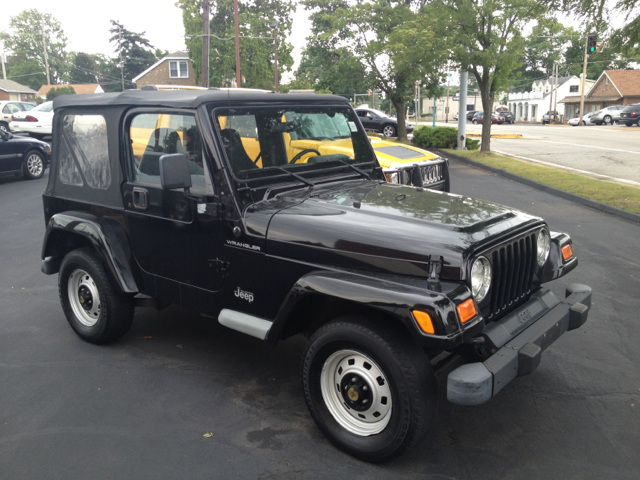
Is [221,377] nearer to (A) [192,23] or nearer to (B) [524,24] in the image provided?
(B) [524,24]

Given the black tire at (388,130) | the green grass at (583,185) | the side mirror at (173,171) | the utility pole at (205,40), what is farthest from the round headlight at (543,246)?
the black tire at (388,130)

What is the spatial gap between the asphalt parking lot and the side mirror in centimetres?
150

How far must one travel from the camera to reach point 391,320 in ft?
9.96

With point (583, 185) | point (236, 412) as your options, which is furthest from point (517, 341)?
Result: point (583, 185)

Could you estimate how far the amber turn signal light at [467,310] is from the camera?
2.79m

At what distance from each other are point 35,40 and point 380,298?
358 ft

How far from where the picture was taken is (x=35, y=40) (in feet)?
310

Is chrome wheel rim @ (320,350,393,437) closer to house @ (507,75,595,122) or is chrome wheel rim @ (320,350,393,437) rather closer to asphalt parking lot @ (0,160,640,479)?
asphalt parking lot @ (0,160,640,479)

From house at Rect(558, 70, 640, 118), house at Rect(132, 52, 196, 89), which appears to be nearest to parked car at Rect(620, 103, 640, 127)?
house at Rect(558, 70, 640, 118)

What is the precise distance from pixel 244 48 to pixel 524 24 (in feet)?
115

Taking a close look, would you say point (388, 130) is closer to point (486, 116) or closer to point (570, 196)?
point (486, 116)

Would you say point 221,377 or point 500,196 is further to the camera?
point 500,196

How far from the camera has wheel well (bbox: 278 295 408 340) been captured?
9.99 ft

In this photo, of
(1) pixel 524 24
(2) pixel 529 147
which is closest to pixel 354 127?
(1) pixel 524 24
